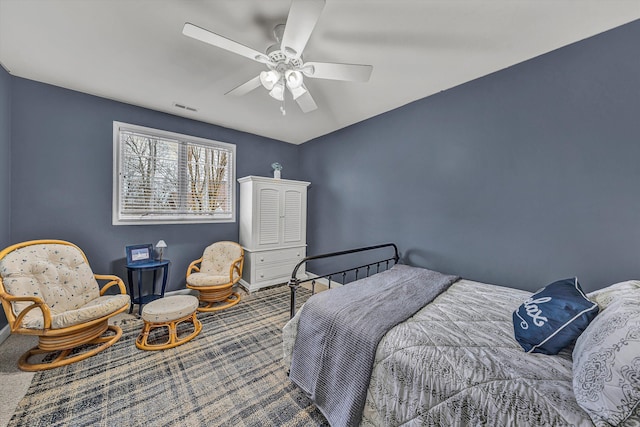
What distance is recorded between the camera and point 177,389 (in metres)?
1.68

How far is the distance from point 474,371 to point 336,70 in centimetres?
203

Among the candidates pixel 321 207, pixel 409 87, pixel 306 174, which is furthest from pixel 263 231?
pixel 409 87

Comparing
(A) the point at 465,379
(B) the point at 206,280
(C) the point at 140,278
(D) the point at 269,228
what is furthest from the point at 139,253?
(A) the point at 465,379

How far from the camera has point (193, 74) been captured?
96.6 inches

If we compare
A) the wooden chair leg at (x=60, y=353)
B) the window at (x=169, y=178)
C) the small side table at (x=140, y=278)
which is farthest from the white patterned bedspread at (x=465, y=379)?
the window at (x=169, y=178)

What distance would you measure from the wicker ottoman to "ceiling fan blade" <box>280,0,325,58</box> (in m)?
2.42

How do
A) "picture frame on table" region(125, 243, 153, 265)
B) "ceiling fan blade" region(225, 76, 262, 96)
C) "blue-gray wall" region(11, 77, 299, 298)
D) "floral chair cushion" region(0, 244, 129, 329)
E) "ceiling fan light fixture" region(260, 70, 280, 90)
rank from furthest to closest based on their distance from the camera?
1. "picture frame on table" region(125, 243, 153, 265)
2. "blue-gray wall" region(11, 77, 299, 298)
3. "ceiling fan blade" region(225, 76, 262, 96)
4. "floral chair cushion" region(0, 244, 129, 329)
5. "ceiling fan light fixture" region(260, 70, 280, 90)

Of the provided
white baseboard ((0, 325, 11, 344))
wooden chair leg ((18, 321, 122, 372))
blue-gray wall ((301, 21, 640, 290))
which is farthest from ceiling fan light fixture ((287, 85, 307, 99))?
white baseboard ((0, 325, 11, 344))

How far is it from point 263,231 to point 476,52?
332 cm

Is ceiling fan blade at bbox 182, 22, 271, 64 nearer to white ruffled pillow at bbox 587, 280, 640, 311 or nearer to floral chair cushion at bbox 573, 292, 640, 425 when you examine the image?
Result: floral chair cushion at bbox 573, 292, 640, 425

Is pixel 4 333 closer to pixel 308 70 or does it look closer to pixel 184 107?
pixel 184 107

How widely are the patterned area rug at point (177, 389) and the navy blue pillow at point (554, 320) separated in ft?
4.30

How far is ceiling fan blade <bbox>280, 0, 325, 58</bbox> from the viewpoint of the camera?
48.7 inches

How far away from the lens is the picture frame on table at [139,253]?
9.33ft
